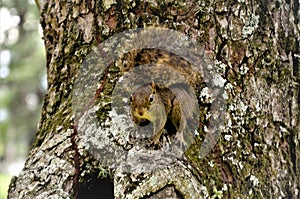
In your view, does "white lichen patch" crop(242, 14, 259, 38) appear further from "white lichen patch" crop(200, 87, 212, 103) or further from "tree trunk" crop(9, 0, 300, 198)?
"white lichen patch" crop(200, 87, 212, 103)

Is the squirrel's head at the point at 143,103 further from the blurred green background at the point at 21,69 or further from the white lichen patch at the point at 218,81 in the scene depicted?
the blurred green background at the point at 21,69

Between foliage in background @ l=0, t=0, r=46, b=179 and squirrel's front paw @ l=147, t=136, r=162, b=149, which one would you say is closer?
squirrel's front paw @ l=147, t=136, r=162, b=149

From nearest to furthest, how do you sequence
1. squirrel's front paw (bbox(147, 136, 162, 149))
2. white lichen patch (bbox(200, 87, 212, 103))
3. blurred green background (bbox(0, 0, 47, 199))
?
1. squirrel's front paw (bbox(147, 136, 162, 149))
2. white lichen patch (bbox(200, 87, 212, 103))
3. blurred green background (bbox(0, 0, 47, 199))

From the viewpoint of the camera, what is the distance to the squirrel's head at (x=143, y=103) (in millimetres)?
1502

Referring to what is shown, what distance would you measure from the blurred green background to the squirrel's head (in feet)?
13.5

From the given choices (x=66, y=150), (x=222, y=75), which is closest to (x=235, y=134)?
(x=222, y=75)

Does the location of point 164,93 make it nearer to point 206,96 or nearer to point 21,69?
point 206,96

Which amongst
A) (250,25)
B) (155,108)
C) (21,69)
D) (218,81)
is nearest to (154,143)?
(155,108)

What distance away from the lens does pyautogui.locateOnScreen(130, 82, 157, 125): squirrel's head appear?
1.50m

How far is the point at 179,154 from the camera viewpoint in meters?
1.42

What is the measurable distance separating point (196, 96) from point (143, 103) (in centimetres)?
17

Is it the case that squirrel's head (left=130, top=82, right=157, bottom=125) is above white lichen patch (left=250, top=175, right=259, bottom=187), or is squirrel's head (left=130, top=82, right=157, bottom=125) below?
above

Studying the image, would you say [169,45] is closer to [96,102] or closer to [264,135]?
[96,102]

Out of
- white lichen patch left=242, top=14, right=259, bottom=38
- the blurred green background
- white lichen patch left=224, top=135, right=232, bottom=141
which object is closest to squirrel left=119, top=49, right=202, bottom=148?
white lichen patch left=224, top=135, right=232, bottom=141
